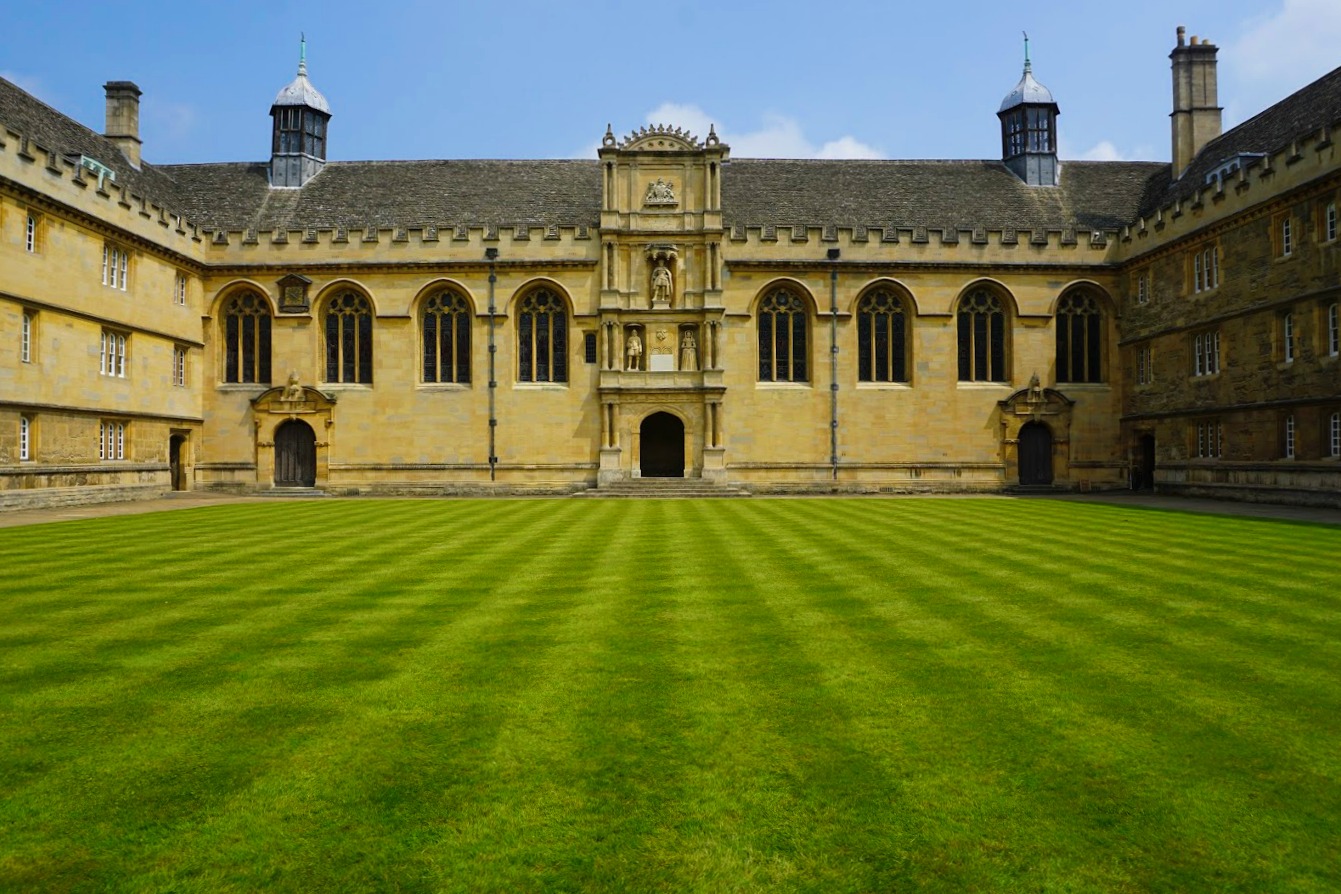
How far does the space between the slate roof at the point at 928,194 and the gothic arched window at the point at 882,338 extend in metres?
3.33

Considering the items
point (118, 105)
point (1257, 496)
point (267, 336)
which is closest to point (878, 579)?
point (1257, 496)

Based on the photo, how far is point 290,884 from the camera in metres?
3.41

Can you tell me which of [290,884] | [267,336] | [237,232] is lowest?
[290,884]

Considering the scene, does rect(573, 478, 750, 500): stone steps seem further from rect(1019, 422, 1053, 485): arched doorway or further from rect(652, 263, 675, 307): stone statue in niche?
rect(1019, 422, 1053, 485): arched doorway

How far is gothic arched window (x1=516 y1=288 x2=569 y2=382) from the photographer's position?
33844mm

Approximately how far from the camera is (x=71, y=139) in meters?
31.1

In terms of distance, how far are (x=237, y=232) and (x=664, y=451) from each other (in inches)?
727

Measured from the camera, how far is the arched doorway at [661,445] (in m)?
35.2

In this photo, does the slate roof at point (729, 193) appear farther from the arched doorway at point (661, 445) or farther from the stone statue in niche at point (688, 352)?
the arched doorway at point (661, 445)

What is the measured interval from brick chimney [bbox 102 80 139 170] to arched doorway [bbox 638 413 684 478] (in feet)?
76.5

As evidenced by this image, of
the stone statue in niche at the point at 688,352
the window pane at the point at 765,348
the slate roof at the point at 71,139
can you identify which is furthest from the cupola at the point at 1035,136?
the slate roof at the point at 71,139

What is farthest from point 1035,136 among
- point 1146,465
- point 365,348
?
point 365,348

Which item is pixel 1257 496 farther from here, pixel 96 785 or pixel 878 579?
pixel 96 785

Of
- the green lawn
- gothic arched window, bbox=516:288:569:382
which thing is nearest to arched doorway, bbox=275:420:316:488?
gothic arched window, bbox=516:288:569:382
